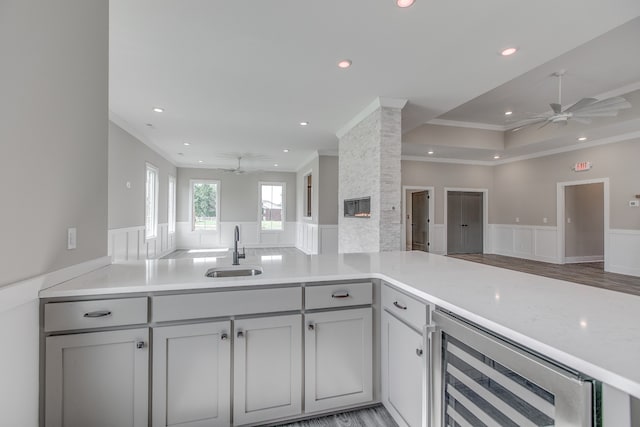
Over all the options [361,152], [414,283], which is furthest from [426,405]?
[361,152]

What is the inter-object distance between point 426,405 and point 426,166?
7.33 m

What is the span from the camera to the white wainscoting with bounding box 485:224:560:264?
6.94 meters

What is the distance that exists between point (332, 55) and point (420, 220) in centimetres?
640

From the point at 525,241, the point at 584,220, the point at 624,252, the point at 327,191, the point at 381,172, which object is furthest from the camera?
the point at 525,241

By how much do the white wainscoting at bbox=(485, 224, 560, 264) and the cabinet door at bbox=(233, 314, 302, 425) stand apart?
25.6 ft

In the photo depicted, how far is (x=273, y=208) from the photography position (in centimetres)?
1037

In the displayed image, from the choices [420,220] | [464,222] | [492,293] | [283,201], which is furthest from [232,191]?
[492,293]

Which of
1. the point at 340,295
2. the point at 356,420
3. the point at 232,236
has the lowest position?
the point at 356,420

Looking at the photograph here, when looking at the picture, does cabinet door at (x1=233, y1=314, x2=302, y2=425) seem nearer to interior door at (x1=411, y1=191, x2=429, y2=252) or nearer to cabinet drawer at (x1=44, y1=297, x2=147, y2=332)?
cabinet drawer at (x1=44, y1=297, x2=147, y2=332)

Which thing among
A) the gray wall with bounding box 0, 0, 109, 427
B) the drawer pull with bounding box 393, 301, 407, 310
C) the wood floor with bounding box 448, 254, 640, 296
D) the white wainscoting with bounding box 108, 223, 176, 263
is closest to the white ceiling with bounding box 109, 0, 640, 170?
the gray wall with bounding box 0, 0, 109, 427

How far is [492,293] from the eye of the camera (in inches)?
52.1

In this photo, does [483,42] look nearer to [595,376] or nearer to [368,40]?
[368,40]

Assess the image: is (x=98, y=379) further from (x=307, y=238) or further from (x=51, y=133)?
(x=307, y=238)

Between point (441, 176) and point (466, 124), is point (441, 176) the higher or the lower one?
the lower one
